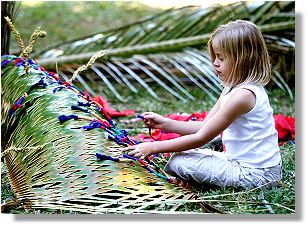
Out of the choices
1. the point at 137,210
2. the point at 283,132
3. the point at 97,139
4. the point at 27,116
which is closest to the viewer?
the point at 137,210

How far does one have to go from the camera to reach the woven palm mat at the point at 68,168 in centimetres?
176

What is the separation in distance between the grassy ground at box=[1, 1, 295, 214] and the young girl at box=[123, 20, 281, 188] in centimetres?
5

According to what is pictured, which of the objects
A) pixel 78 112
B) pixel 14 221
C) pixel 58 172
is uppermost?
pixel 78 112

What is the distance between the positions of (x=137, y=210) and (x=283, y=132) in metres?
0.94

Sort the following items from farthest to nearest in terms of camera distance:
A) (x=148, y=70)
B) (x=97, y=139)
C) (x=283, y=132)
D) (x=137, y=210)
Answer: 1. (x=148, y=70)
2. (x=283, y=132)
3. (x=97, y=139)
4. (x=137, y=210)

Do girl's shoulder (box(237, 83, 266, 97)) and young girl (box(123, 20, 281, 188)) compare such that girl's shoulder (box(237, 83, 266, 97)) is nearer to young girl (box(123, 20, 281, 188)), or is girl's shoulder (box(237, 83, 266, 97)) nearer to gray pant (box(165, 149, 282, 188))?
young girl (box(123, 20, 281, 188))

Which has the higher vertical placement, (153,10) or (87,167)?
(153,10)

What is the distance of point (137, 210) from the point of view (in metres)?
1.76

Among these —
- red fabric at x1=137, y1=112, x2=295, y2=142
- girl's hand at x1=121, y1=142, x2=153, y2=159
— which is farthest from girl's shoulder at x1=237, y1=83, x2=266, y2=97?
red fabric at x1=137, y1=112, x2=295, y2=142

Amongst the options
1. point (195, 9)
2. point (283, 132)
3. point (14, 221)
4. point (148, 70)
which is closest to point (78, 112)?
point (14, 221)

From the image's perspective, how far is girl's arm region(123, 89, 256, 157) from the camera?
1.86 metres

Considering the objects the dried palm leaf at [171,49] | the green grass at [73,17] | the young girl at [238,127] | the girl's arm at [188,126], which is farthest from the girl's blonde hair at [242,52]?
the green grass at [73,17]

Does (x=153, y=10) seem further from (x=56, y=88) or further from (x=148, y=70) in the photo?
(x=56, y=88)

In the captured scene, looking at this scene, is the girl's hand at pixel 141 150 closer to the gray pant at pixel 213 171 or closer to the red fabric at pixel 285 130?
the gray pant at pixel 213 171
